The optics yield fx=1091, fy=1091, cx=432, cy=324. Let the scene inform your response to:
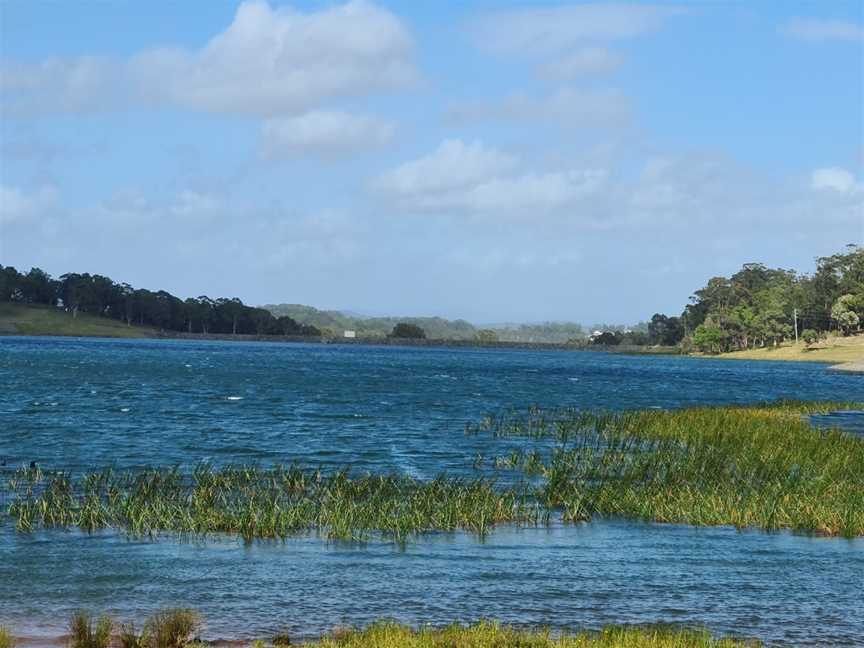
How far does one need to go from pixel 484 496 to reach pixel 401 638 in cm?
1464

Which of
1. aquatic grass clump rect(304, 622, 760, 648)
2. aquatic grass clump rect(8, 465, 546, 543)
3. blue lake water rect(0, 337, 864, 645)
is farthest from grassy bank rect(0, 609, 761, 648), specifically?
aquatic grass clump rect(8, 465, 546, 543)

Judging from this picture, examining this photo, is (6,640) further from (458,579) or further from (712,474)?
(712,474)

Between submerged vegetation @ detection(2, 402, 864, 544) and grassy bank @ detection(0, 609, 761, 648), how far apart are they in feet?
31.9

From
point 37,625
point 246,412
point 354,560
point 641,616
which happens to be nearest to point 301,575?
point 354,560

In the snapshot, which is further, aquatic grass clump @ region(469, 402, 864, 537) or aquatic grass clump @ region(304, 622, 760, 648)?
aquatic grass clump @ region(469, 402, 864, 537)

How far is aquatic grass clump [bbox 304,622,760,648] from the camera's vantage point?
56.0 ft

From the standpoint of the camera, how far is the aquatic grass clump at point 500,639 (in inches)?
672

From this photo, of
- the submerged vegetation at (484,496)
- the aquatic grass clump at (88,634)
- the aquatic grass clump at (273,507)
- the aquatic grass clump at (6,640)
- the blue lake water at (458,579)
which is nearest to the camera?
the aquatic grass clump at (6,640)

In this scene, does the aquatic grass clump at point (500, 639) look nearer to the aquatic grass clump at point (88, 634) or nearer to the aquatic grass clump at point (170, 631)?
the aquatic grass clump at point (170, 631)

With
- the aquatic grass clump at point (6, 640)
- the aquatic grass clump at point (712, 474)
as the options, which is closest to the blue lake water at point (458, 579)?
the aquatic grass clump at point (712, 474)

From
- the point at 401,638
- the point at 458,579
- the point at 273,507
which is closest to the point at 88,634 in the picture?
the point at 401,638

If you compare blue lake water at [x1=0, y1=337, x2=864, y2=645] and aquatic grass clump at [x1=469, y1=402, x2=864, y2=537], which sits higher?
aquatic grass clump at [x1=469, y1=402, x2=864, y2=537]

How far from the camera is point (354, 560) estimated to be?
25.8 meters

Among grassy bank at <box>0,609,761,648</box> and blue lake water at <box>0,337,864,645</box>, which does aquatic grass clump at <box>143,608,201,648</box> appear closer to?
grassy bank at <box>0,609,761,648</box>
